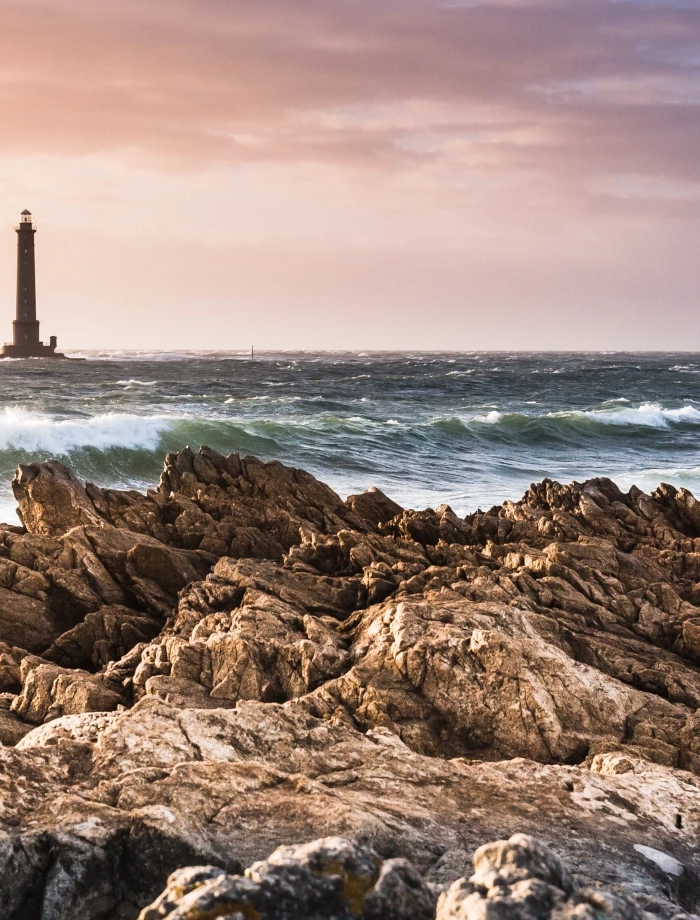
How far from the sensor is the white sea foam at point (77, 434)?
32094mm

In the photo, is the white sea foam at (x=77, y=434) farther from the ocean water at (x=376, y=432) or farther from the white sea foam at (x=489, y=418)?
the white sea foam at (x=489, y=418)

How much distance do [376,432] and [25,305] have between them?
7277cm

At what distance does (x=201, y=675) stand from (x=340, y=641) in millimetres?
1147

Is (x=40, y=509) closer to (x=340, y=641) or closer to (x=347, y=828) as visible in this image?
(x=340, y=641)

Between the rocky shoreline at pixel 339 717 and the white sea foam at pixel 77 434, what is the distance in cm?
2183

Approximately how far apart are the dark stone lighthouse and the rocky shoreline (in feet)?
300

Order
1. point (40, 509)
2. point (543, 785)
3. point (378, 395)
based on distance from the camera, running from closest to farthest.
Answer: point (543, 785) → point (40, 509) → point (378, 395)

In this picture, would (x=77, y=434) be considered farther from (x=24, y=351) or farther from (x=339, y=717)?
(x=24, y=351)

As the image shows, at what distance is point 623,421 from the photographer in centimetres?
4694

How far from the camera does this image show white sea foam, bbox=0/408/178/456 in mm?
32094

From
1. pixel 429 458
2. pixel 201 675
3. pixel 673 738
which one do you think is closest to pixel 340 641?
pixel 201 675

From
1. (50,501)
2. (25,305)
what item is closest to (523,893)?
(50,501)

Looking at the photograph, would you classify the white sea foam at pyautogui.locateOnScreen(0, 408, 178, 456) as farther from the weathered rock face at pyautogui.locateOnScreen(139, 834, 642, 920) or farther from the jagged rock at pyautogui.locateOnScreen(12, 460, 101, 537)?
the weathered rock face at pyautogui.locateOnScreen(139, 834, 642, 920)

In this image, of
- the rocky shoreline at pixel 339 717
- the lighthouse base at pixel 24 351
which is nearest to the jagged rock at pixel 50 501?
the rocky shoreline at pixel 339 717
